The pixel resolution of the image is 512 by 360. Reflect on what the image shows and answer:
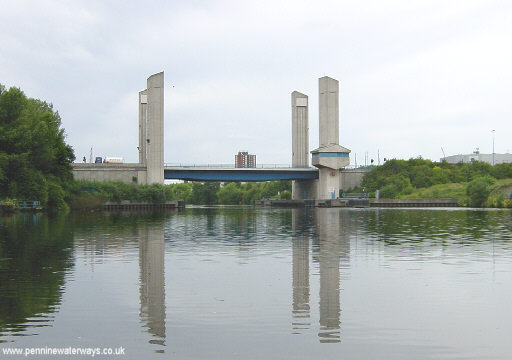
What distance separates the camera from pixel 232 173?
129 m

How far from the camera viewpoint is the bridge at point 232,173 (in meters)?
126

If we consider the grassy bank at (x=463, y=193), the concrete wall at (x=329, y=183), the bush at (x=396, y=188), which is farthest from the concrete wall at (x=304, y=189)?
the grassy bank at (x=463, y=193)

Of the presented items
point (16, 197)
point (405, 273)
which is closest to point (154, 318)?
point (405, 273)

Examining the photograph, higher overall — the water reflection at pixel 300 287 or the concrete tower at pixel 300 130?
the concrete tower at pixel 300 130

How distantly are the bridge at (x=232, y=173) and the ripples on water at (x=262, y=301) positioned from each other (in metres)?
99.8

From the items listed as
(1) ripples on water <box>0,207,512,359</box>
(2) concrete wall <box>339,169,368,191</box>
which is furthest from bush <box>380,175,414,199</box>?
(1) ripples on water <box>0,207,512,359</box>

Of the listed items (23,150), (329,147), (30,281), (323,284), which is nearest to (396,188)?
(329,147)

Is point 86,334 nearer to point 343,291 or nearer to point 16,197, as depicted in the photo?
point 343,291

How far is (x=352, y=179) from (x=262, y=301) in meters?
135

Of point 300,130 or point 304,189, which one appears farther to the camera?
point 304,189

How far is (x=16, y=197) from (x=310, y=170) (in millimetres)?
73636

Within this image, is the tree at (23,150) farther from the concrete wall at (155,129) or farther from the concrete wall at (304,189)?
the concrete wall at (304,189)

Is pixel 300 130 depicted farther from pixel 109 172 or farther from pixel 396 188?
pixel 109 172

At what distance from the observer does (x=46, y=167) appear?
8025 cm
